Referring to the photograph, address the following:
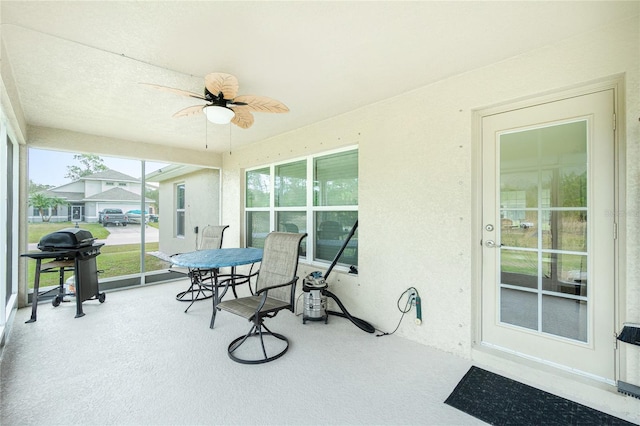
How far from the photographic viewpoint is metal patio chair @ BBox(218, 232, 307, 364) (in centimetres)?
249

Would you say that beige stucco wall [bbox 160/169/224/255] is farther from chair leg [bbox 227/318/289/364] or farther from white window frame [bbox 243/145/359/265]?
chair leg [bbox 227/318/289/364]

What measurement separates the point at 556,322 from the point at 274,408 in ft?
7.64

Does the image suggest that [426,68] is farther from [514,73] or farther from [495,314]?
[495,314]

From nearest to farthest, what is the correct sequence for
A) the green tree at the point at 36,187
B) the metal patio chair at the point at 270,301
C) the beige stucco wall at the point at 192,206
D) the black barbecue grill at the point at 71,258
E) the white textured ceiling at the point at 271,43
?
the white textured ceiling at the point at 271,43 < the metal patio chair at the point at 270,301 < the black barbecue grill at the point at 71,258 < the green tree at the point at 36,187 < the beige stucco wall at the point at 192,206

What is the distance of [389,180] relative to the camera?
3082 millimetres

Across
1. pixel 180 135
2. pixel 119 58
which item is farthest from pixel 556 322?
pixel 180 135

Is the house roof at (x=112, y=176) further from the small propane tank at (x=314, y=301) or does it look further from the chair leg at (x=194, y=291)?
the small propane tank at (x=314, y=301)

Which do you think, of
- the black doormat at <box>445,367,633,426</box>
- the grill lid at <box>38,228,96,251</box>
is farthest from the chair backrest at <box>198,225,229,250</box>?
the black doormat at <box>445,367,633,426</box>

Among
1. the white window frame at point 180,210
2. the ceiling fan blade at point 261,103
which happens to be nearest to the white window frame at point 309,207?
the ceiling fan blade at point 261,103

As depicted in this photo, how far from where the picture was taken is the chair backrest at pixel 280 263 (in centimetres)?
292

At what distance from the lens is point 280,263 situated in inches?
119

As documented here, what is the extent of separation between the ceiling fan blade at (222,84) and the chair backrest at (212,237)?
9.08 ft

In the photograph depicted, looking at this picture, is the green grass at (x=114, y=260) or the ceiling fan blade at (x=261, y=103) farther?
the green grass at (x=114, y=260)

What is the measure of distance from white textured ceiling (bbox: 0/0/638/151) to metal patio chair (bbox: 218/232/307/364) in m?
1.78
